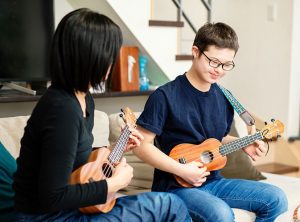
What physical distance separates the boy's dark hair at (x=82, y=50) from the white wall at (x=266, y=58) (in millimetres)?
→ 2455

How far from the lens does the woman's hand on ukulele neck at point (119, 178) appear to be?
1281 mm

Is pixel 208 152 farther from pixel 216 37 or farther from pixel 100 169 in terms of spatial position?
pixel 100 169

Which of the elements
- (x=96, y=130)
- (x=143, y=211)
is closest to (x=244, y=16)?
(x=96, y=130)

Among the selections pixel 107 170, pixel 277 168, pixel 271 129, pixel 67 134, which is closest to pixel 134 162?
pixel 271 129

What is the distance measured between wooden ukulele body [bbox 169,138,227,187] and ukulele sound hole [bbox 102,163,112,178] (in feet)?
1.41

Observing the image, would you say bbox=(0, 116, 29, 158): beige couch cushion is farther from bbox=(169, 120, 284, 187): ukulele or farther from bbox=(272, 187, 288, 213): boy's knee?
bbox=(272, 187, 288, 213): boy's knee

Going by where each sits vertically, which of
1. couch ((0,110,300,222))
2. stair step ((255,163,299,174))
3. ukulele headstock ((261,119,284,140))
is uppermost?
ukulele headstock ((261,119,284,140))

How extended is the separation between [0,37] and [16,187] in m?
1.29

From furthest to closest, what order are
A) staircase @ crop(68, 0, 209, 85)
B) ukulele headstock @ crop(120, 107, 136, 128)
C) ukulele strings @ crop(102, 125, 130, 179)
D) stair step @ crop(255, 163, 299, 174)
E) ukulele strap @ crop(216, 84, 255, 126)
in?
1. stair step @ crop(255, 163, 299, 174)
2. staircase @ crop(68, 0, 209, 85)
3. ukulele strap @ crop(216, 84, 255, 126)
4. ukulele headstock @ crop(120, 107, 136, 128)
5. ukulele strings @ crop(102, 125, 130, 179)

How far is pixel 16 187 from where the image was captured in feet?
4.28

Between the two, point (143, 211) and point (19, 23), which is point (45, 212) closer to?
point (143, 211)

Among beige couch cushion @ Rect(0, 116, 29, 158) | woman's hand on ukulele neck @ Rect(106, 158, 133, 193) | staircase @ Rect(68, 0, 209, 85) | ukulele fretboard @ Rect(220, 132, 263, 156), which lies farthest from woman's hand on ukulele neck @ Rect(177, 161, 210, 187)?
Result: staircase @ Rect(68, 0, 209, 85)

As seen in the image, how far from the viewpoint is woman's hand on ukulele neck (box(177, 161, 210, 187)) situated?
1.71 m

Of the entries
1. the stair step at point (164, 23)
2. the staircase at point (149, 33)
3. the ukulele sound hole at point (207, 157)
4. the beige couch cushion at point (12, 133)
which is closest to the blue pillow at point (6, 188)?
the beige couch cushion at point (12, 133)
